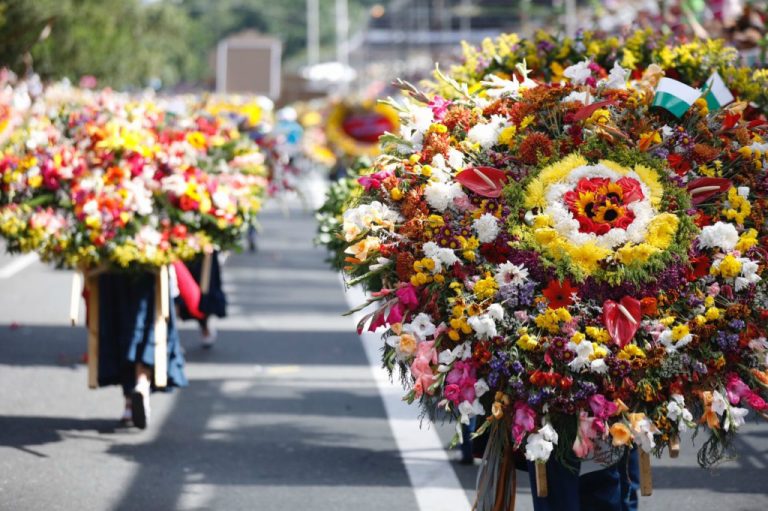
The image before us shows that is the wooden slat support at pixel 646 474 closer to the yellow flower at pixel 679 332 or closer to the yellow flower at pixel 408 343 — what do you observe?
the yellow flower at pixel 679 332

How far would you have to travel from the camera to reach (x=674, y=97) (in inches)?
208

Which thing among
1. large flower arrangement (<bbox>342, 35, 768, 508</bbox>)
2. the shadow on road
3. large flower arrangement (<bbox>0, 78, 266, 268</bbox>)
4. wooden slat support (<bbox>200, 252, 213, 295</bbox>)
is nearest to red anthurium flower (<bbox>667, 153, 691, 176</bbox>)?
large flower arrangement (<bbox>342, 35, 768, 508</bbox>)

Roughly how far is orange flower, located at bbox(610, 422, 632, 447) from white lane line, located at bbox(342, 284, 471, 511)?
1645 millimetres

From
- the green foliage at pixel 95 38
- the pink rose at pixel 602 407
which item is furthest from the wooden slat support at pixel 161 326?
the green foliage at pixel 95 38

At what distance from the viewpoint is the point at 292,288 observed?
15.8m

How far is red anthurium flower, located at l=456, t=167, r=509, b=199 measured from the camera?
504 centimetres

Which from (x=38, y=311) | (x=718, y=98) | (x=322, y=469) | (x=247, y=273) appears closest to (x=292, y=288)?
(x=247, y=273)

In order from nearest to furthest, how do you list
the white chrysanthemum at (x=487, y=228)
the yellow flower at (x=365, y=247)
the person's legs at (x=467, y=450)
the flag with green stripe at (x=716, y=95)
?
the white chrysanthemum at (x=487, y=228) → the yellow flower at (x=365, y=247) → the flag with green stripe at (x=716, y=95) → the person's legs at (x=467, y=450)

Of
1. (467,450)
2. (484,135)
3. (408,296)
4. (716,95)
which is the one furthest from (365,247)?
(467,450)

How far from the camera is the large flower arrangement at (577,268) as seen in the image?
463 cm

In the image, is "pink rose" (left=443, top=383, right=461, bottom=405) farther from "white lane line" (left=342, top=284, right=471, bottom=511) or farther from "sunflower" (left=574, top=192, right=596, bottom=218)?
"white lane line" (left=342, top=284, right=471, bottom=511)

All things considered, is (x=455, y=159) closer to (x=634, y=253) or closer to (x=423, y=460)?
(x=634, y=253)

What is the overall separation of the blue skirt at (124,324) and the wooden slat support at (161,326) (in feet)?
0.14

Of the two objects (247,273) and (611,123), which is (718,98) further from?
(247,273)
